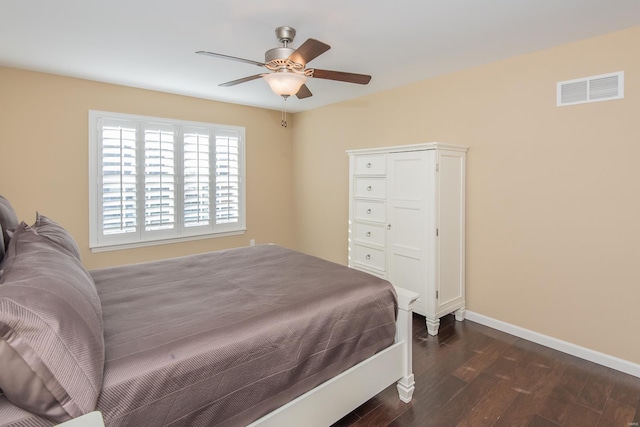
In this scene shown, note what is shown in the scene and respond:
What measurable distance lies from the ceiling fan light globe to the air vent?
2.07 m

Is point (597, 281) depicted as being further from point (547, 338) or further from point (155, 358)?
point (155, 358)

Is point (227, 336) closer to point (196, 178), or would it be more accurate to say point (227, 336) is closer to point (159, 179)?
point (159, 179)

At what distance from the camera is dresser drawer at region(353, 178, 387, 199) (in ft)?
11.1

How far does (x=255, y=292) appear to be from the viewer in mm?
1848

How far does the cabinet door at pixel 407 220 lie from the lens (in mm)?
3012

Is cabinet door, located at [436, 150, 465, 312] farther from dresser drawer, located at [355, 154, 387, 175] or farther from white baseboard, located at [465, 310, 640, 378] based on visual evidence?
dresser drawer, located at [355, 154, 387, 175]

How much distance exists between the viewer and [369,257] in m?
3.59

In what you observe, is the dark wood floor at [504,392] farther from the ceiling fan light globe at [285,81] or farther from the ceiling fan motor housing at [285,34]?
the ceiling fan motor housing at [285,34]

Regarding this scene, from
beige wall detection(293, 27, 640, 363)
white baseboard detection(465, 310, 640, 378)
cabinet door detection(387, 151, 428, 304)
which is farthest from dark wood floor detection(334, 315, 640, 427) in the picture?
cabinet door detection(387, 151, 428, 304)

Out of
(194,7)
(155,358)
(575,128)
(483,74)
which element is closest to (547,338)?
(575,128)

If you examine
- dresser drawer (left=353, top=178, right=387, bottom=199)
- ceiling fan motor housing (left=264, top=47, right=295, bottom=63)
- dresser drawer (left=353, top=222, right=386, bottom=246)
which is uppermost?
ceiling fan motor housing (left=264, top=47, right=295, bottom=63)

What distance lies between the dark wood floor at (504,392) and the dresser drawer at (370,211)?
51.2 inches

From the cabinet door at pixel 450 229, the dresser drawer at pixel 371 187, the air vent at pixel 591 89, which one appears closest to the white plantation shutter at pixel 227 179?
the dresser drawer at pixel 371 187

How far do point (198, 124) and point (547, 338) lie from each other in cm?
439
